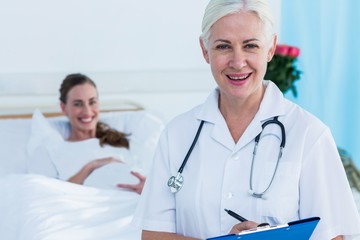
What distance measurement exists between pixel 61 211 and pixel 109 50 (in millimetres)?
1403

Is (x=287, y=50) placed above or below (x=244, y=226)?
above

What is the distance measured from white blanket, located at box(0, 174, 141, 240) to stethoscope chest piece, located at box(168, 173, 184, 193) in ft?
2.41

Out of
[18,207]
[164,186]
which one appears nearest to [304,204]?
[164,186]

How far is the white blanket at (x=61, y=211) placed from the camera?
2.61 meters

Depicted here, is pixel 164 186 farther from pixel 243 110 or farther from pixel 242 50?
pixel 242 50

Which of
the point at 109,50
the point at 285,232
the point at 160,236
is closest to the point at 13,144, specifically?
the point at 109,50

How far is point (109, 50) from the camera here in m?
4.04

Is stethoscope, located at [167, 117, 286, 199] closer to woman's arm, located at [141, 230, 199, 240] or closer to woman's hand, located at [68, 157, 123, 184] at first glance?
woman's arm, located at [141, 230, 199, 240]

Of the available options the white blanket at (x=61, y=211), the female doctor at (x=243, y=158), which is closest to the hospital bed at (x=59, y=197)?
the white blanket at (x=61, y=211)

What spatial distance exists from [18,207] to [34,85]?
115 cm

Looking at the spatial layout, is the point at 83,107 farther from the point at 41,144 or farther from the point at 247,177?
the point at 247,177

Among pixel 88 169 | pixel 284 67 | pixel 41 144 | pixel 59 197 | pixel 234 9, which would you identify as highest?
pixel 284 67

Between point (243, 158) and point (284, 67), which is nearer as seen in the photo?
point (243, 158)

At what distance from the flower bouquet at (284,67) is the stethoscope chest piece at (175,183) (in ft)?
7.33
